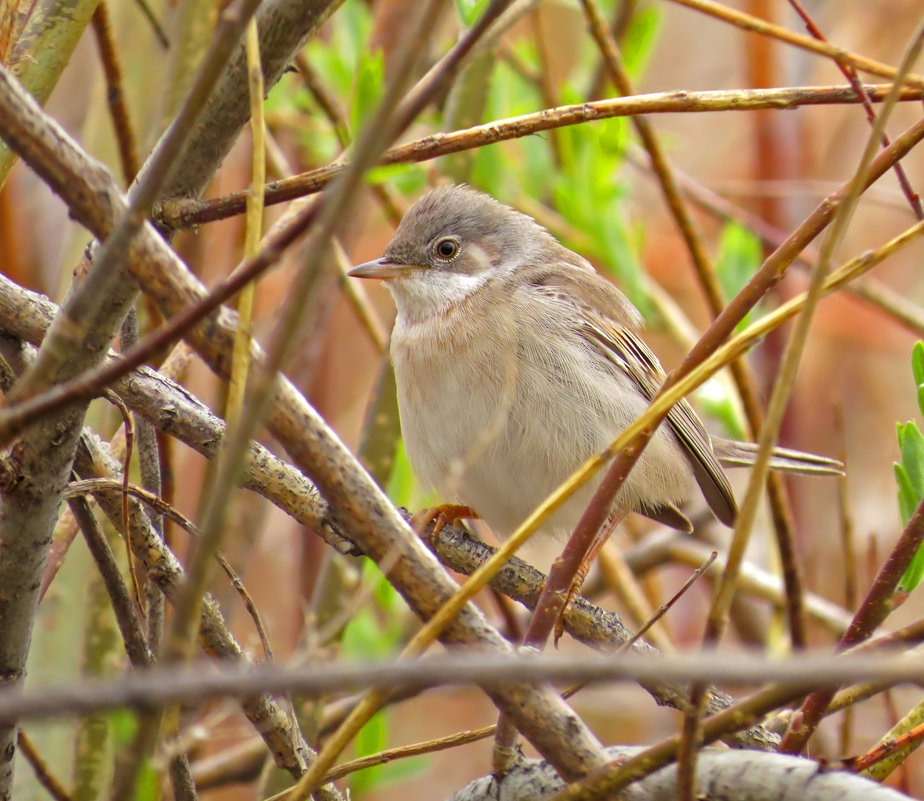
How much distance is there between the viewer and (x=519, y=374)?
10.3 ft

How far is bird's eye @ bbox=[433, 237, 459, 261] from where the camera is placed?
371 cm

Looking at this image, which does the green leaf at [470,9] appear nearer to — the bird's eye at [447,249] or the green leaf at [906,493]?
the green leaf at [906,493]

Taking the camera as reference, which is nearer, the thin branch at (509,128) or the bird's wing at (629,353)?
the thin branch at (509,128)

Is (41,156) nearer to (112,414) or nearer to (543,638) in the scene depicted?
(543,638)

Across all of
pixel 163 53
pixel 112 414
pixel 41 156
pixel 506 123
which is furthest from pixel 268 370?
pixel 163 53

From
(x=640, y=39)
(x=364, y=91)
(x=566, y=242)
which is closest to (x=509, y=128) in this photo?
(x=364, y=91)

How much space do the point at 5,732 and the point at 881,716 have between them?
5.09 metres

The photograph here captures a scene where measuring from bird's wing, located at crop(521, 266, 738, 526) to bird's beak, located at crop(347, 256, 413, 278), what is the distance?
46cm

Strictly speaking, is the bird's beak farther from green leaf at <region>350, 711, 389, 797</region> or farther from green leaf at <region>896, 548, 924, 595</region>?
green leaf at <region>896, 548, 924, 595</region>

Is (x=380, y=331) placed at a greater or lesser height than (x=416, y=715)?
greater

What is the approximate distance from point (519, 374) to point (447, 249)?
2.57 ft

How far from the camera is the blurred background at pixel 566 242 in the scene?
3.26 metres

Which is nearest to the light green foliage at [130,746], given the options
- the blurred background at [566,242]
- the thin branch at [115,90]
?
the blurred background at [566,242]

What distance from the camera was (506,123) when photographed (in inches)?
71.2
